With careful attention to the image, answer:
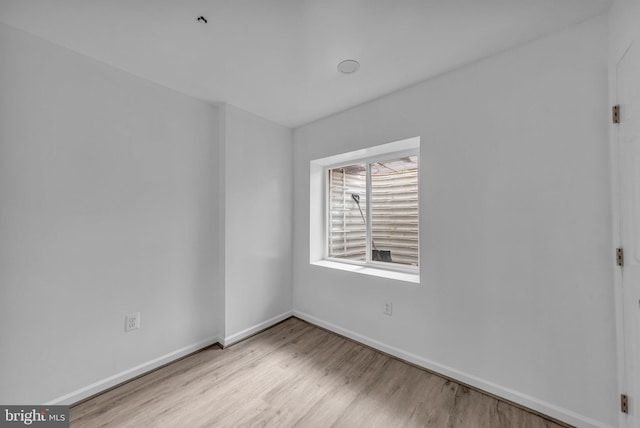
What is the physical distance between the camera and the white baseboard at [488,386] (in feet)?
→ 4.71

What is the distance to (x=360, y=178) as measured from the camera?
3.04 m

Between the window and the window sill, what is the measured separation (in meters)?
0.08

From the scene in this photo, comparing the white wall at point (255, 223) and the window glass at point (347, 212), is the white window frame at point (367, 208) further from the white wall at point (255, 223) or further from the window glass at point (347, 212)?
the white wall at point (255, 223)

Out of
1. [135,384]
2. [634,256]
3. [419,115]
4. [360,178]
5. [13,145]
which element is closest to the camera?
[634,256]

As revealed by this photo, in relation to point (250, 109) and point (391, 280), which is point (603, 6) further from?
point (250, 109)

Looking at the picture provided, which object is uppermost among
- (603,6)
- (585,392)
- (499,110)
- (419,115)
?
(603,6)

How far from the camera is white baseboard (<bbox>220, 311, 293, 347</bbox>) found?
2.41 meters

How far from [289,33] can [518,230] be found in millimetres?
1960

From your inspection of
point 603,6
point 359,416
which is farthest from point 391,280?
point 603,6

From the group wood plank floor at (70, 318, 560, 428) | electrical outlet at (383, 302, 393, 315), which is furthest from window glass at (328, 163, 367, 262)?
wood plank floor at (70, 318, 560, 428)

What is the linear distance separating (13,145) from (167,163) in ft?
2.80

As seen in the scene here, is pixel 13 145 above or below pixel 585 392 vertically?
above
